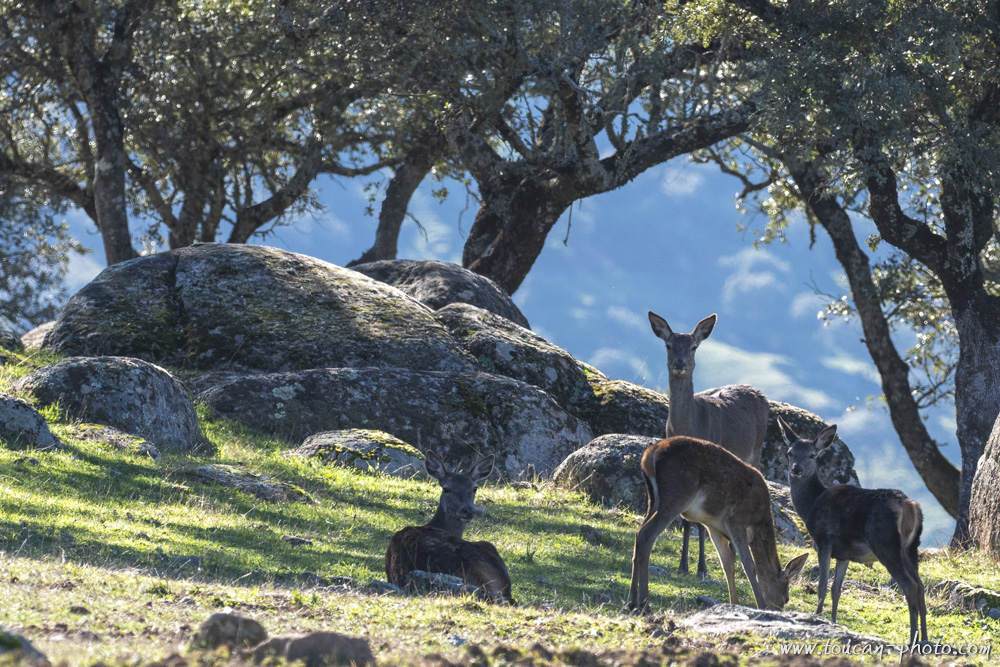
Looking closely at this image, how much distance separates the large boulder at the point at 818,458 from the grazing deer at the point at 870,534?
8.86 m

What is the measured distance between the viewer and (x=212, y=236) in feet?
88.3

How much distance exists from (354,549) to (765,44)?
41.9ft

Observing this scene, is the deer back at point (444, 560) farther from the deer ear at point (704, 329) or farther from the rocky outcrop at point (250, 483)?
the deer ear at point (704, 329)

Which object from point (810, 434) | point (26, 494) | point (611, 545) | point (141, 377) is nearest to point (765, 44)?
point (810, 434)

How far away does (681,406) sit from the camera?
13.9 meters

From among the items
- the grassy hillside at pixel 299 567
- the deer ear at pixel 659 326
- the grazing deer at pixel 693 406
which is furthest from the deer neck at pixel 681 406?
the grassy hillside at pixel 299 567

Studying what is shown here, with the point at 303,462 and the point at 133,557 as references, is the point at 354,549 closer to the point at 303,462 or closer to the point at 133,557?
the point at 133,557

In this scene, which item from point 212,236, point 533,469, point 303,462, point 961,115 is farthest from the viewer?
point 212,236

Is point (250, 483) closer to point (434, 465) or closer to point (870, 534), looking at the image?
point (434, 465)

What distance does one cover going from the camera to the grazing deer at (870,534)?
26.9ft

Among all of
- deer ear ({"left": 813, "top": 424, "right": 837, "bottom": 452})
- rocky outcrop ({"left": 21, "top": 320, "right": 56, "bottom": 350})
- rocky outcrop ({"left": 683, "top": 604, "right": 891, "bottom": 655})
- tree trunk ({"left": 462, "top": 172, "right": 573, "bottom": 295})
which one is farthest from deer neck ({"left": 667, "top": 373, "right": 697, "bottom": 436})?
rocky outcrop ({"left": 21, "top": 320, "right": 56, "bottom": 350})

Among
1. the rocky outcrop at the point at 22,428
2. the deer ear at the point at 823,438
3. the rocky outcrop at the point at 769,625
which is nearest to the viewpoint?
the rocky outcrop at the point at 769,625

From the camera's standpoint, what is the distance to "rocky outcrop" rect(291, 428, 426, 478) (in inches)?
532

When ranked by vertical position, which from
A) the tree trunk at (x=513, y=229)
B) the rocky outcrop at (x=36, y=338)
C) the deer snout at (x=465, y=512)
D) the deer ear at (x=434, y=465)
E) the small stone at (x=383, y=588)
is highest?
the tree trunk at (x=513, y=229)
